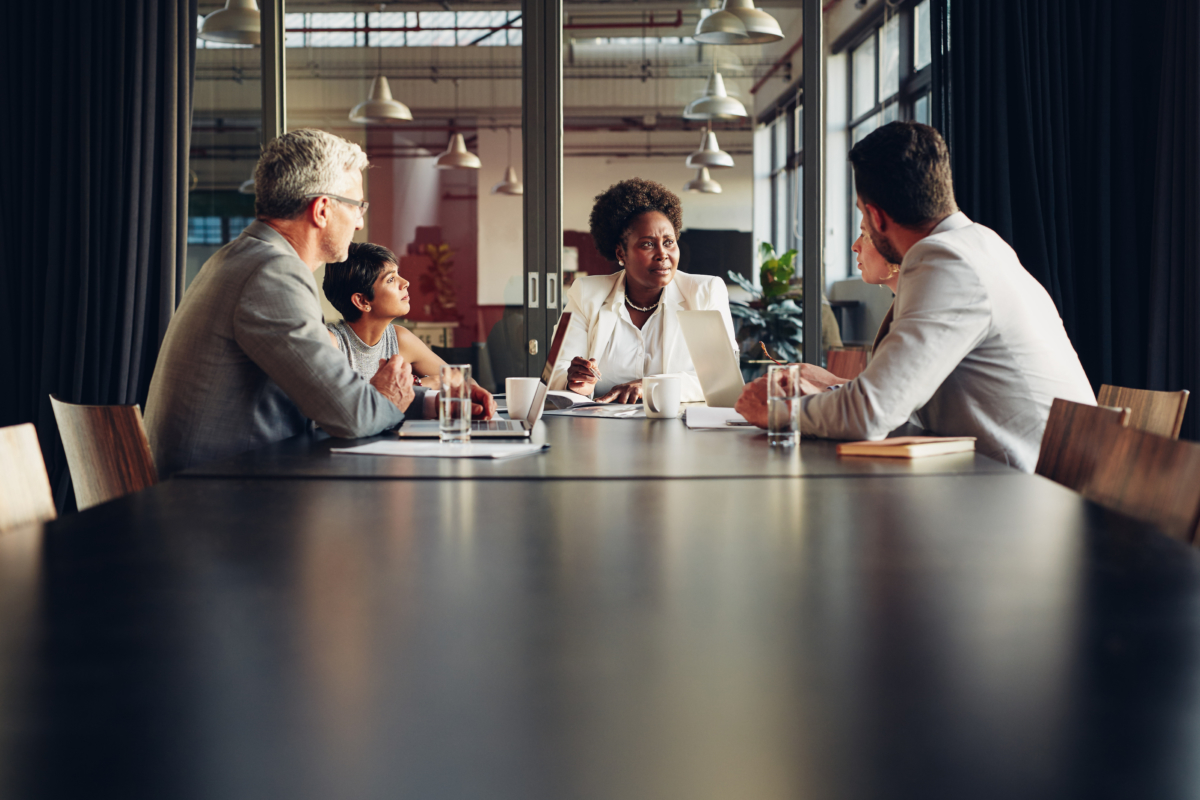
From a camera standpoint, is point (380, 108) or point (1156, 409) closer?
point (1156, 409)

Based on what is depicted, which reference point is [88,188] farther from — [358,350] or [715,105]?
[715,105]

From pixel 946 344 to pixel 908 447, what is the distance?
0.34m

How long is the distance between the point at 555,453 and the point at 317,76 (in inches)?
138

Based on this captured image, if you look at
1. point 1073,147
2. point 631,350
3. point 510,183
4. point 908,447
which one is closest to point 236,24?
point 510,183

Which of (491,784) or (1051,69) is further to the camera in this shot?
(1051,69)

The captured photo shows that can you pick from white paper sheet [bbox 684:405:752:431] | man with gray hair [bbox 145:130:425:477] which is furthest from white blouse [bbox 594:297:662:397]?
man with gray hair [bbox 145:130:425:477]

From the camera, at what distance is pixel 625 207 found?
3.91 metres

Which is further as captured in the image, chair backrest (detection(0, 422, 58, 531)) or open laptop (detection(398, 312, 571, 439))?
open laptop (detection(398, 312, 571, 439))

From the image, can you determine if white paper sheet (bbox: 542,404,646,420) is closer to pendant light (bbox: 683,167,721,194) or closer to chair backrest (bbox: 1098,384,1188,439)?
chair backrest (bbox: 1098,384,1188,439)

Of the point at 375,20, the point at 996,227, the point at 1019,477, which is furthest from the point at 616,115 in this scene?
the point at 1019,477

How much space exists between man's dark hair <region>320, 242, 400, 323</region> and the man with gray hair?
89 cm

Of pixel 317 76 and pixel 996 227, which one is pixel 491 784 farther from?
pixel 317 76

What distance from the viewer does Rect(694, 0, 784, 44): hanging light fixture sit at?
411cm

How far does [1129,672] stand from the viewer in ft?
2.00
